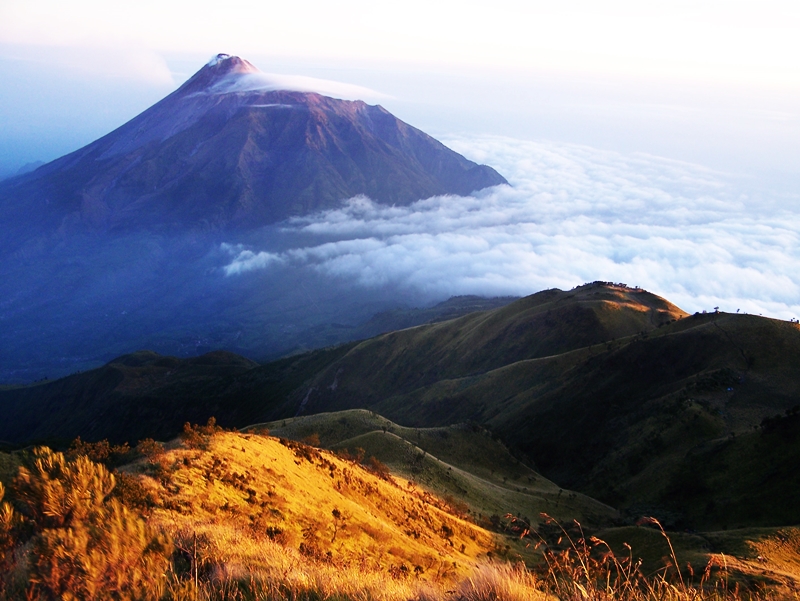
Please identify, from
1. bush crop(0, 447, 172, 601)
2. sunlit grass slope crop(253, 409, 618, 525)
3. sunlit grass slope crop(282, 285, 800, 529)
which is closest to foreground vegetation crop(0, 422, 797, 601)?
bush crop(0, 447, 172, 601)

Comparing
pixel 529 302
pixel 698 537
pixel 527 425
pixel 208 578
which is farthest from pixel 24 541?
pixel 529 302

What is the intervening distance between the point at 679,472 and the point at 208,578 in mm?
35831

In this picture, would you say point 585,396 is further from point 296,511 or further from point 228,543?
point 228,543

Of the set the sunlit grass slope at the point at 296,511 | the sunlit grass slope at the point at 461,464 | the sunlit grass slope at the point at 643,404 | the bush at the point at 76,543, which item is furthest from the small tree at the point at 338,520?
the sunlit grass slope at the point at 643,404

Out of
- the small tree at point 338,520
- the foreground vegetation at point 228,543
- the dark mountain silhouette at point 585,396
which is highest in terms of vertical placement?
the foreground vegetation at point 228,543

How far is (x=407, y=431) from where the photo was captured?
128ft

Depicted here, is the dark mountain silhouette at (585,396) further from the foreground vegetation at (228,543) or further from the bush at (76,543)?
the bush at (76,543)

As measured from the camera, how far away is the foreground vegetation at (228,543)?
4.32m

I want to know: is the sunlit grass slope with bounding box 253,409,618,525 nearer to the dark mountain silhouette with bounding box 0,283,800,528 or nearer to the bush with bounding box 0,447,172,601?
the dark mountain silhouette with bounding box 0,283,800,528

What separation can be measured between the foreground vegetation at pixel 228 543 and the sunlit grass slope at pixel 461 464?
422 inches

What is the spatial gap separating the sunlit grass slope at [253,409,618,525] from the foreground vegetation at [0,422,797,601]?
35.2 ft

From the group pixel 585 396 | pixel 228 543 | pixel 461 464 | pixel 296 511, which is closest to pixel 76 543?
pixel 228 543

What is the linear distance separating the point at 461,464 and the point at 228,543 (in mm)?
31792

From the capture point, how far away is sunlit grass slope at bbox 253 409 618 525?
27.8 m
